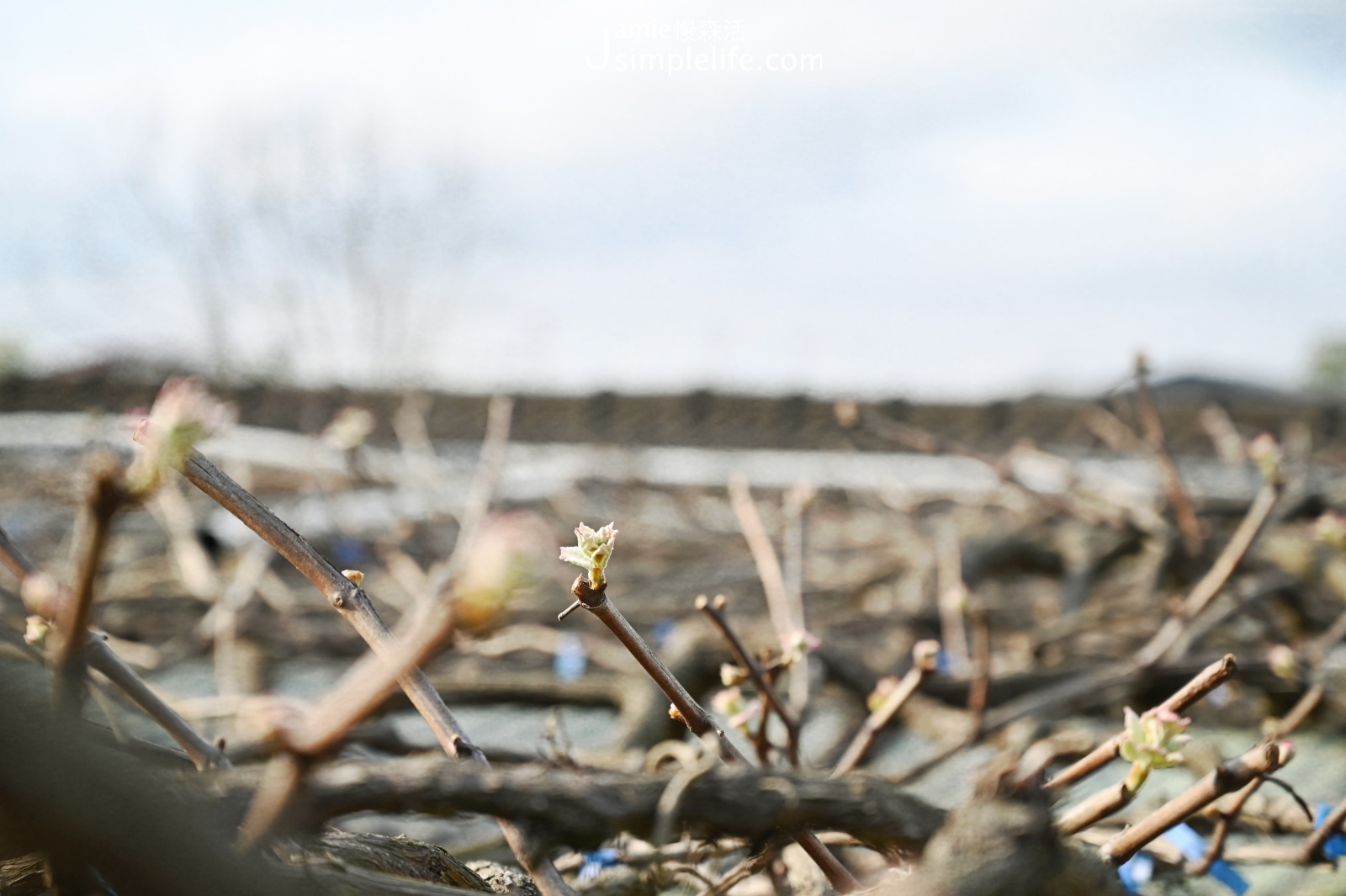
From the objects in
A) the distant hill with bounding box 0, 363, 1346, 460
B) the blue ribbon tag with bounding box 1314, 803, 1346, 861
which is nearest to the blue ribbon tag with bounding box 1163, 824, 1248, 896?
the blue ribbon tag with bounding box 1314, 803, 1346, 861

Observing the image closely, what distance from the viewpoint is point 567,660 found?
2.21 m

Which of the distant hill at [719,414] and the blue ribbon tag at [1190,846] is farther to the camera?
the distant hill at [719,414]

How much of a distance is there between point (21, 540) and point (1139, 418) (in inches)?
182

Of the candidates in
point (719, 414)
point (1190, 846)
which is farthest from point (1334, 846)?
point (719, 414)

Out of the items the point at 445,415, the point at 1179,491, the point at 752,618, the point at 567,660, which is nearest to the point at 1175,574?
the point at 1179,491

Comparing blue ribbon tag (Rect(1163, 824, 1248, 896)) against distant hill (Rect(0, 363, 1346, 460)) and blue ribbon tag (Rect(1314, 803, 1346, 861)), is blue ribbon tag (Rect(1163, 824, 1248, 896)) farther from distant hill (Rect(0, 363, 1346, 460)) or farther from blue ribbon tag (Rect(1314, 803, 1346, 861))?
distant hill (Rect(0, 363, 1346, 460))

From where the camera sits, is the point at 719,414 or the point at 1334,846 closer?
the point at 1334,846

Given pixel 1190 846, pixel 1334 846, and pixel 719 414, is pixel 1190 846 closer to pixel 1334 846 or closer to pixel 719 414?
pixel 1334 846

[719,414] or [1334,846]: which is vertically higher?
[719,414]

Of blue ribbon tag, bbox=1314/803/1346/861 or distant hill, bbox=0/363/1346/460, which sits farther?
distant hill, bbox=0/363/1346/460

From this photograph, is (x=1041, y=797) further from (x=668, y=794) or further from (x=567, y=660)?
(x=567, y=660)

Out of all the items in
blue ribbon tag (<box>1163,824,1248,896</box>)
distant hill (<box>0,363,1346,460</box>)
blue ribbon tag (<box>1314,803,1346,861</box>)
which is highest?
distant hill (<box>0,363,1346,460</box>)

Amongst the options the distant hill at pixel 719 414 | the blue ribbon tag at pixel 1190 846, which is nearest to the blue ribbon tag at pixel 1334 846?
the blue ribbon tag at pixel 1190 846

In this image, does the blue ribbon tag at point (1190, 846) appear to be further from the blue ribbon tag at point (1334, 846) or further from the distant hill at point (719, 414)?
the distant hill at point (719, 414)
